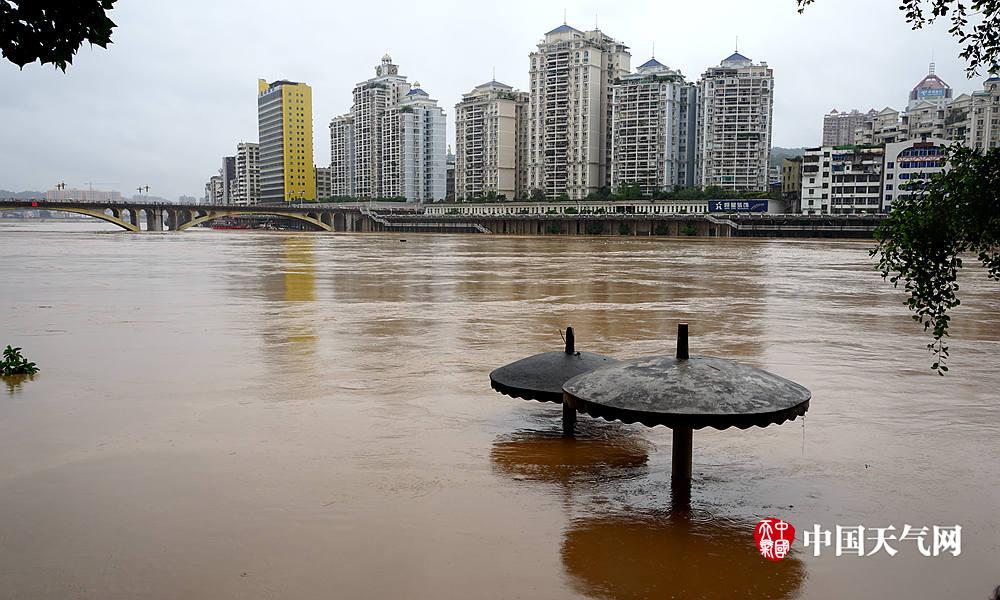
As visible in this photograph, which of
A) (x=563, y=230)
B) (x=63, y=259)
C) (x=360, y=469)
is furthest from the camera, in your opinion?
(x=563, y=230)

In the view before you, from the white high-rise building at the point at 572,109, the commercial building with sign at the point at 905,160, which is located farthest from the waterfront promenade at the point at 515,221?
the white high-rise building at the point at 572,109

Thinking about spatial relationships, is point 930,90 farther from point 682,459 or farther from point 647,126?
point 682,459

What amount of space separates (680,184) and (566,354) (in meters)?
155

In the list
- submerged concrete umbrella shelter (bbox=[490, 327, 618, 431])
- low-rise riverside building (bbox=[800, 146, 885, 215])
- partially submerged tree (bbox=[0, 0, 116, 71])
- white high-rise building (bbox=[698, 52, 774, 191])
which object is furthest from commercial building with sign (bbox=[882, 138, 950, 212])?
partially submerged tree (bbox=[0, 0, 116, 71])

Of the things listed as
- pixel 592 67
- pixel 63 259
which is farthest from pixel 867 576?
pixel 592 67

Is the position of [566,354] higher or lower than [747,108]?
lower

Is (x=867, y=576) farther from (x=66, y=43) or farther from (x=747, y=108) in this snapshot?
(x=747, y=108)

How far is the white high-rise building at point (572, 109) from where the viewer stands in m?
153

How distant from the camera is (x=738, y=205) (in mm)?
111875

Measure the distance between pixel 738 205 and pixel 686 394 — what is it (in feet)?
368

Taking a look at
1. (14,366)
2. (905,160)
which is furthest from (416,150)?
(14,366)

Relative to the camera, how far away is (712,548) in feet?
18.1

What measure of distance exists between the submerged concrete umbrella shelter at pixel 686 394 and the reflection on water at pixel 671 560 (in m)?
0.81

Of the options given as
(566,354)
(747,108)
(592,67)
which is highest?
(592,67)
